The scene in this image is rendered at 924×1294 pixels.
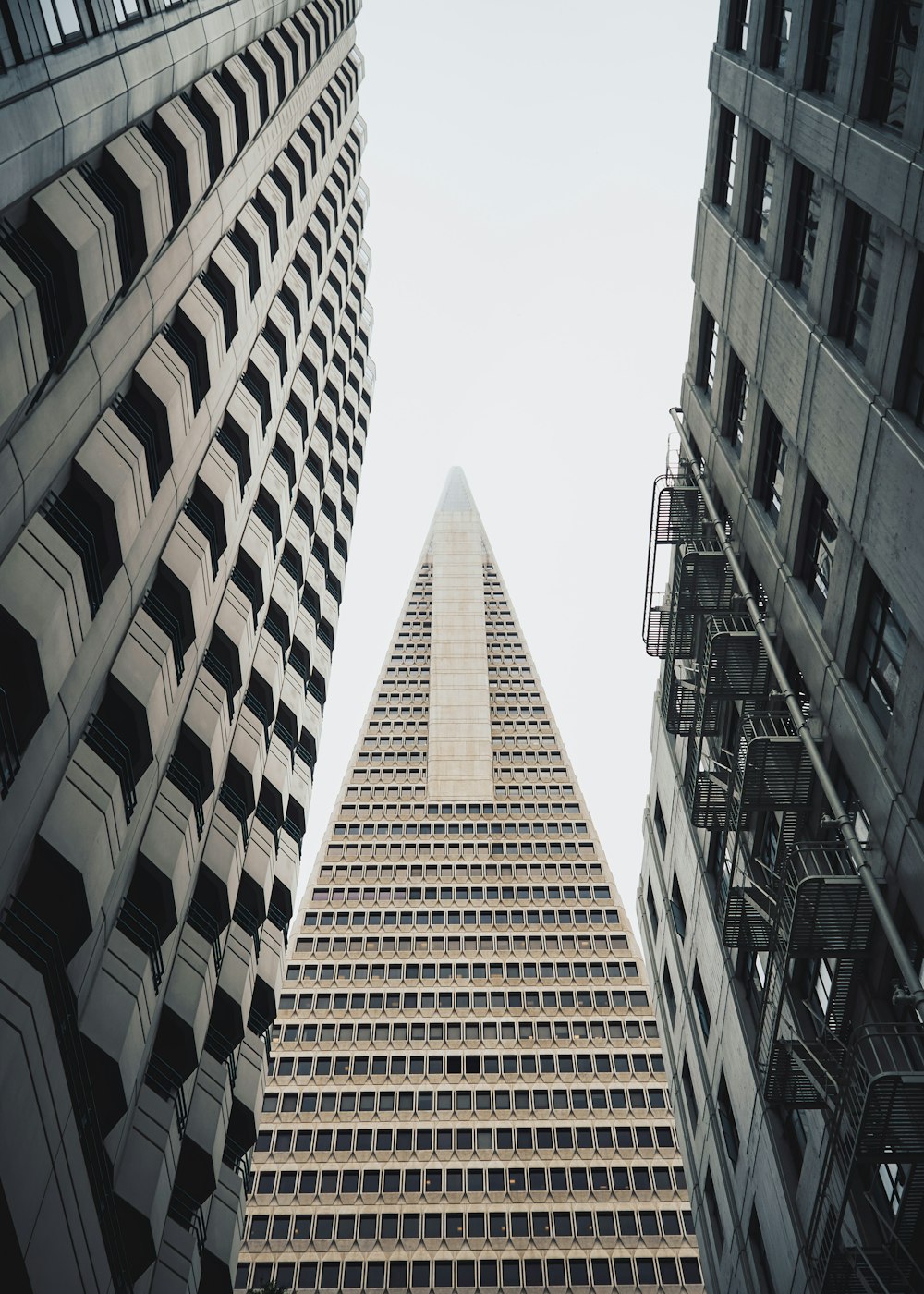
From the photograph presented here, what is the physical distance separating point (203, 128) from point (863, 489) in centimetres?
1713

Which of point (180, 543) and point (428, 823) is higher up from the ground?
point (428, 823)

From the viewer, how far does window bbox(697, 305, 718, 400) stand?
2635 cm

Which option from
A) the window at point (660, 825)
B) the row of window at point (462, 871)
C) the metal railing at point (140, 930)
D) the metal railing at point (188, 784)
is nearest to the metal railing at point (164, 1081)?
the metal railing at point (140, 930)

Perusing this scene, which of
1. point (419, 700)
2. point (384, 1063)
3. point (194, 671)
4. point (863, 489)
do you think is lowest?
point (863, 489)

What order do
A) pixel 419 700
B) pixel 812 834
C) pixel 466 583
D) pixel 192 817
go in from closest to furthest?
pixel 812 834 < pixel 192 817 < pixel 419 700 < pixel 466 583

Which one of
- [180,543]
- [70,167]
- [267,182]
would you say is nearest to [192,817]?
[180,543]

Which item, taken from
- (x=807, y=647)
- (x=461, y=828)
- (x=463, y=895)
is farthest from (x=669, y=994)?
(x=461, y=828)

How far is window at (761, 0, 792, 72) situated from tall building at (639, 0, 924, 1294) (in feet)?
0.25

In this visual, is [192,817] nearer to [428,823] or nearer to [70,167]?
[70,167]

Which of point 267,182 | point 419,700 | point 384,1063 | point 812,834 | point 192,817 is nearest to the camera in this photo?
point 812,834

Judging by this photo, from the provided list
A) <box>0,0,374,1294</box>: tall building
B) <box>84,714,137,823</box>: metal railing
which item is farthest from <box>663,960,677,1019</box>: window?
<box>84,714,137,823</box>: metal railing

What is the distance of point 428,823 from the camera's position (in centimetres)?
9712

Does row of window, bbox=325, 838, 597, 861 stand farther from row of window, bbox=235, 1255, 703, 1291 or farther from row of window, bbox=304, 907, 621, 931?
row of window, bbox=235, 1255, 703, 1291

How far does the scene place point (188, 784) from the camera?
2177 cm
